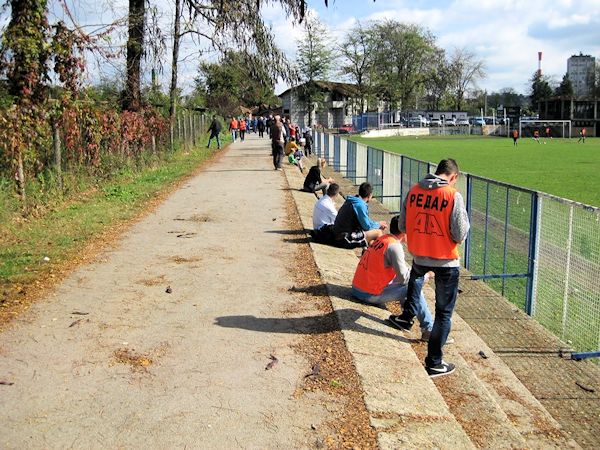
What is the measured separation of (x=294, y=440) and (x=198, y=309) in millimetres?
2824

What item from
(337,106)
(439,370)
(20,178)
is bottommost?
(439,370)

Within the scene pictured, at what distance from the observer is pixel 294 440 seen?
392cm

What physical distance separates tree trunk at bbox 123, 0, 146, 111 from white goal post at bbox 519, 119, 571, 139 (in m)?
60.3

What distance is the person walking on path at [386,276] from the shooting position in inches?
249

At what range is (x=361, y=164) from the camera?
20500mm

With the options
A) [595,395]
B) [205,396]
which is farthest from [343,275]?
[205,396]

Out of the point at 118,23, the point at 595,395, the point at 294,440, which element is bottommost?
the point at 595,395

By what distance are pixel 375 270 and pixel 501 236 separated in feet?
11.0

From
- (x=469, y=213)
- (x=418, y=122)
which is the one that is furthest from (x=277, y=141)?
(x=418, y=122)

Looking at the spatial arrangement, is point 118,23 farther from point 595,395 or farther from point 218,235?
point 595,395

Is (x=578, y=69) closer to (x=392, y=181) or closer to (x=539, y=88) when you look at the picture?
(x=539, y=88)

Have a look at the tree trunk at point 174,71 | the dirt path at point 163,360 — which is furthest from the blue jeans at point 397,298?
the tree trunk at point 174,71

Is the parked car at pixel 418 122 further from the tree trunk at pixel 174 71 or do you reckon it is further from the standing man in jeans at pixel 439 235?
the standing man in jeans at pixel 439 235

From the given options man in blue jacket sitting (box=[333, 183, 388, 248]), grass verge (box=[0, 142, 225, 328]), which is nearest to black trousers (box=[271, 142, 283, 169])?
grass verge (box=[0, 142, 225, 328])
